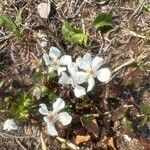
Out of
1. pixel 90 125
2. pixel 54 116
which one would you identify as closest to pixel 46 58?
pixel 54 116

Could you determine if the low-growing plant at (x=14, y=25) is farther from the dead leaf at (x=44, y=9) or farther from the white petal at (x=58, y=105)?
the white petal at (x=58, y=105)

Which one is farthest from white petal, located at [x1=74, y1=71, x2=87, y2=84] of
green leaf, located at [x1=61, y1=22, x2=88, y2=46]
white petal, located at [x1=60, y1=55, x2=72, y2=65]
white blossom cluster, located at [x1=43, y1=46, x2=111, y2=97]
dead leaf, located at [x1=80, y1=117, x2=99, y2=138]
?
green leaf, located at [x1=61, y1=22, x2=88, y2=46]

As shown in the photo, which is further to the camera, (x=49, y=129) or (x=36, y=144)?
(x=36, y=144)

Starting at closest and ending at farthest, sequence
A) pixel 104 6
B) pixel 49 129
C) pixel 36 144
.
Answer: pixel 49 129
pixel 36 144
pixel 104 6

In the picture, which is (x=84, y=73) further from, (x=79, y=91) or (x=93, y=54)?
(x=93, y=54)

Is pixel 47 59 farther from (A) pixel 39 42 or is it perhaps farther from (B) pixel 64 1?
(B) pixel 64 1

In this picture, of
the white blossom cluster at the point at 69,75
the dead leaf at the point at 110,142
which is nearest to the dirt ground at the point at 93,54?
the dead leaf at the point at 110,142

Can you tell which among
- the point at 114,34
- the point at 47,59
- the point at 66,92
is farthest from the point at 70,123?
the point at 114,34

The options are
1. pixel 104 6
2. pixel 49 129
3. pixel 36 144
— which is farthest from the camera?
pixel 104 6
